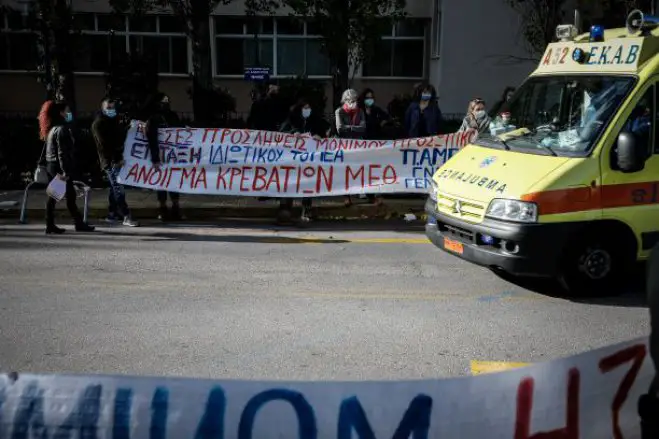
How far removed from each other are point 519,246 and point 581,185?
2.53 feet

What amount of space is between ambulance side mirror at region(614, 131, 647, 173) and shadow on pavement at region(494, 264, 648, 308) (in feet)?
3.42

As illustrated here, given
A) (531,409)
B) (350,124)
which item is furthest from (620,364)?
(350,124)

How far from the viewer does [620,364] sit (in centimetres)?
321

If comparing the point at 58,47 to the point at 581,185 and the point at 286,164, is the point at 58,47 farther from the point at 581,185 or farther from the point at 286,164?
the point at 581,185

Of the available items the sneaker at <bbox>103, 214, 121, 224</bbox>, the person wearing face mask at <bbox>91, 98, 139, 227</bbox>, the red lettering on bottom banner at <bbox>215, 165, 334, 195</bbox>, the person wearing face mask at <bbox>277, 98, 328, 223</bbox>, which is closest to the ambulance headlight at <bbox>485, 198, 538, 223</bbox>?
the red lettering on bottom banner at <bbox>215, 165, 334, 195</bbox>

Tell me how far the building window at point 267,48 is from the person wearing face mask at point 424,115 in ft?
38.8

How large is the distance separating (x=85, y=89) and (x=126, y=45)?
194 cm

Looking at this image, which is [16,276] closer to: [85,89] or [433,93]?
[433,93]

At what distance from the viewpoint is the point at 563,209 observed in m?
6.53

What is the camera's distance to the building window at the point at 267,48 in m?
23.4

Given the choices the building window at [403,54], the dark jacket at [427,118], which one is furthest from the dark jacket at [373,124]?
the building window at [403,54]

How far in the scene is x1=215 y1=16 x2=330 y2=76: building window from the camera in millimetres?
23375

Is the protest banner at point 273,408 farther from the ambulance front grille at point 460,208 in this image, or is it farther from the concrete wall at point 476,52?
the concrete wall at point 476,52

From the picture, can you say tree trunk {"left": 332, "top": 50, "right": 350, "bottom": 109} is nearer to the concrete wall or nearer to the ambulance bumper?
the concrete wall
